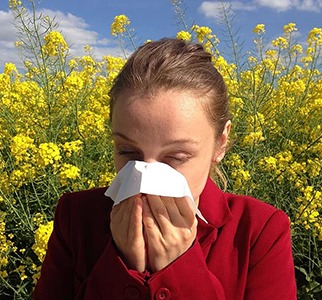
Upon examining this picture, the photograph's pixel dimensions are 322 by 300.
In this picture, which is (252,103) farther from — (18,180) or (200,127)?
(200,127)

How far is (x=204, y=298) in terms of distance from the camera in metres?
1.15

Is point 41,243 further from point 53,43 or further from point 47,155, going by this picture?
point 53,43

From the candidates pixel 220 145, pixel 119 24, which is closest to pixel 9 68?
pixel 119 24

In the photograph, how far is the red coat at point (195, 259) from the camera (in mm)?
1144

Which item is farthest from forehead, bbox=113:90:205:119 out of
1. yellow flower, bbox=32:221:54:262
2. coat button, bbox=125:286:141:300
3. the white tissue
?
yellow flower, bbox=32:221:54:262

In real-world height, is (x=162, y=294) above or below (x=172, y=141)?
below

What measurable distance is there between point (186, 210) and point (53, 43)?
8.25 ft

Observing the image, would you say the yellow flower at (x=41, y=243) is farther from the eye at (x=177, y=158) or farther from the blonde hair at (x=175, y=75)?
the eye at (x=177, y=158)

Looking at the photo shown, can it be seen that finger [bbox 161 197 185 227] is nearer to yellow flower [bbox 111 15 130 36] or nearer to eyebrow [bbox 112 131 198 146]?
eyebrow [bbox 112 131 198 146]

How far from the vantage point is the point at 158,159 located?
1.15m

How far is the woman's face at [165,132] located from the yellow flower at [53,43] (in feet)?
7.62

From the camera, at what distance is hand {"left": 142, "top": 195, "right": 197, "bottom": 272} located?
1090mm

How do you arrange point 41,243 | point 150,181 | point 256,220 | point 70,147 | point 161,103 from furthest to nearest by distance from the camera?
point 70,147
point 41,243
point 256,220
point 161,103
point 150,181

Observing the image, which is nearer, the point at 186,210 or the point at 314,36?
the point at 186,210
